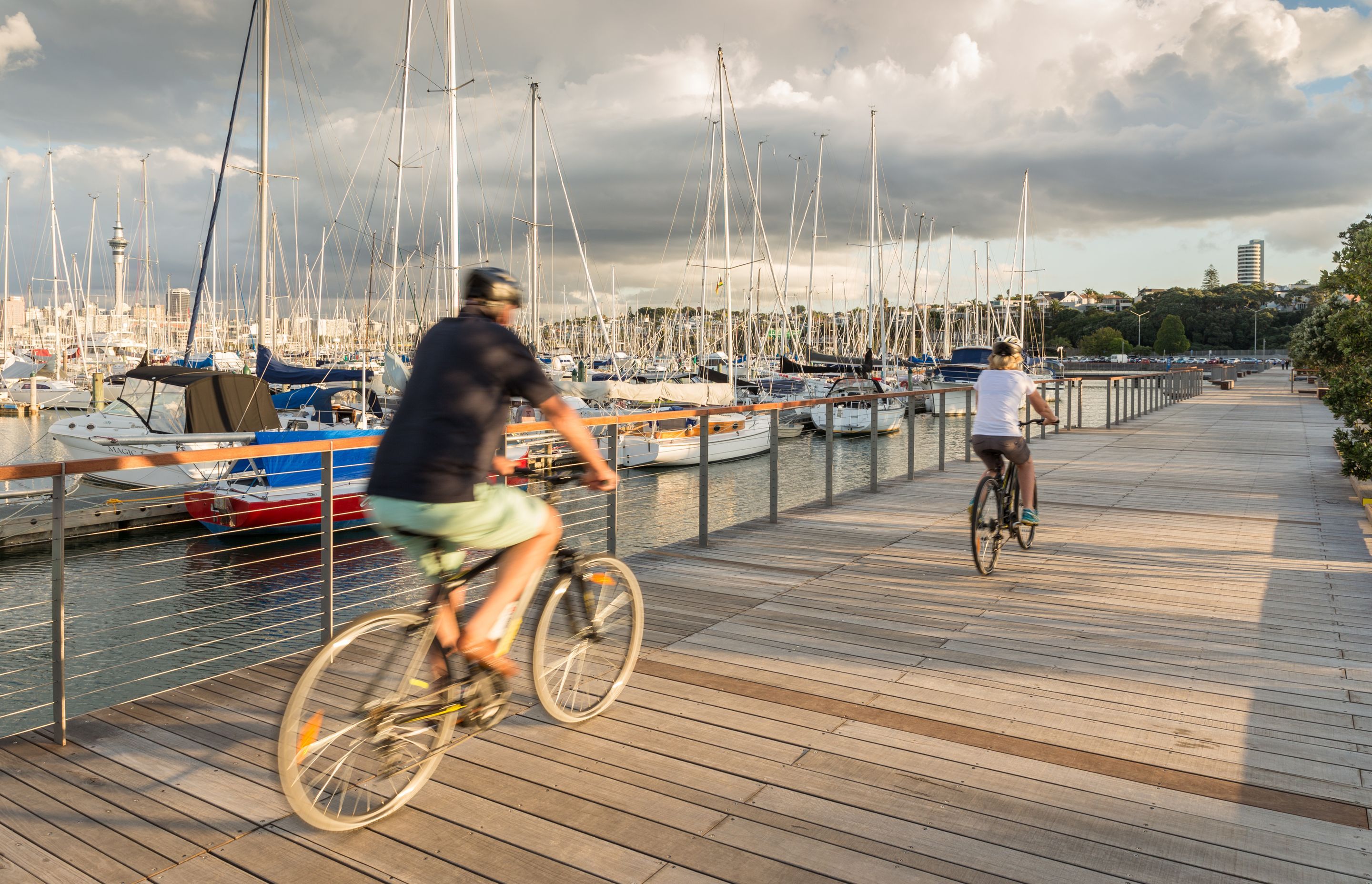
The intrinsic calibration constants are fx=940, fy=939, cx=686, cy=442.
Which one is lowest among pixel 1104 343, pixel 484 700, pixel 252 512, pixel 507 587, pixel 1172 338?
pixel 252 512

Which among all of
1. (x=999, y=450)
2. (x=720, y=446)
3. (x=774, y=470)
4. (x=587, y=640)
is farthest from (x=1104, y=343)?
(x=587, y=640)

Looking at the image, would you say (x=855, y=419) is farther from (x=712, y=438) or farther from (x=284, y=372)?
(x=284, y=372)

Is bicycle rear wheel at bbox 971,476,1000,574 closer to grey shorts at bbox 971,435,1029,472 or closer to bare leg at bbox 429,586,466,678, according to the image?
grey shorts at bbox 971,435,1029,472

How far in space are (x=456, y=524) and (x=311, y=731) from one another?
70 centimetres

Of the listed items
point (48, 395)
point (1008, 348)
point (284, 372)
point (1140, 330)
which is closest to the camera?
point (1008, 348)

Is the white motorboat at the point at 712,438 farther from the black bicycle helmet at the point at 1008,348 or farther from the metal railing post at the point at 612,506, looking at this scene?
the black bicycle helmet at the point at 1008,348

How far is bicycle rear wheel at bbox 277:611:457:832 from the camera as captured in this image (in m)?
2.58

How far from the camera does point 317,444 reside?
13.9 feet

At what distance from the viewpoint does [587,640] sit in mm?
3566

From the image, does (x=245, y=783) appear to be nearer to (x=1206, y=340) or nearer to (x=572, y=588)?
(x=572, y=588)

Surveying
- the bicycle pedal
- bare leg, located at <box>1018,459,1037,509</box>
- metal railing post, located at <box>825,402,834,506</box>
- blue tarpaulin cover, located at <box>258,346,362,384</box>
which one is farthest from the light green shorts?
blue tarpaulin cover, located at <box>258,346,362,384</box>

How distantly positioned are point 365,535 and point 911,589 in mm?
12105

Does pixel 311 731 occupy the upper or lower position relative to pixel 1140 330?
lower

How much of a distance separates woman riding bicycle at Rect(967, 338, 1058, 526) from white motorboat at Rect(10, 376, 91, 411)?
44.3m
